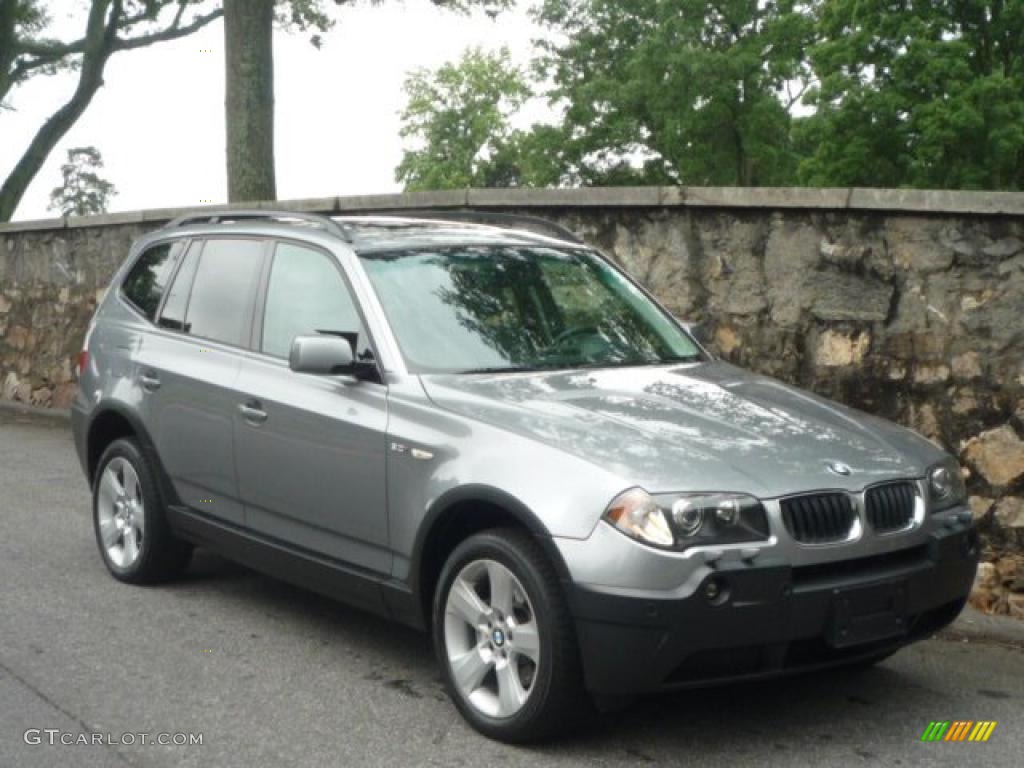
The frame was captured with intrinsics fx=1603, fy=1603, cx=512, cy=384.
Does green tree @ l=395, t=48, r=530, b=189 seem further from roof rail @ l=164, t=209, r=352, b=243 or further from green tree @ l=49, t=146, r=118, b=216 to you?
roof rail @ l=164, t=209, r=352, b=243

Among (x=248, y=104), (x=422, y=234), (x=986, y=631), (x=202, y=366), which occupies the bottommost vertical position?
(x=986, y=631)

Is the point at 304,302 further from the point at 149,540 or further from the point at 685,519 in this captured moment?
the point at 685,519

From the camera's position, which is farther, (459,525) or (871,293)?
(871,293)

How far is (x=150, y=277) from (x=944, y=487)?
4108mm

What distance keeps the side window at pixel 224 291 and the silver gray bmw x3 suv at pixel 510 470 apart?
0.02 meters

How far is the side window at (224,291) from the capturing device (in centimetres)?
685

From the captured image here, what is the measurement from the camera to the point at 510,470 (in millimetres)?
5066

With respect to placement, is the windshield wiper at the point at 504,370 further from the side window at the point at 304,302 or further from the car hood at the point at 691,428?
the side window at the point at 304,302

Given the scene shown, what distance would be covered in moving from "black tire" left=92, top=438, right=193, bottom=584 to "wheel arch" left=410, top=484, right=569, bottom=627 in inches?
83.5

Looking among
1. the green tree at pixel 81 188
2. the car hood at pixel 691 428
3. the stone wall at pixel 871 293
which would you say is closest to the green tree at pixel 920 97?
the stone wall at pixel 871 293

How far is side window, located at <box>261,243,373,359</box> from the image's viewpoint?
618cm

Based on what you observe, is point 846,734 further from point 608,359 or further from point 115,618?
point 115,618

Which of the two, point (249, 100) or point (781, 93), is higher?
point (781, 93)

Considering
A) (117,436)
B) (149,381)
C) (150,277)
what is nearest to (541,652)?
(149,381)
